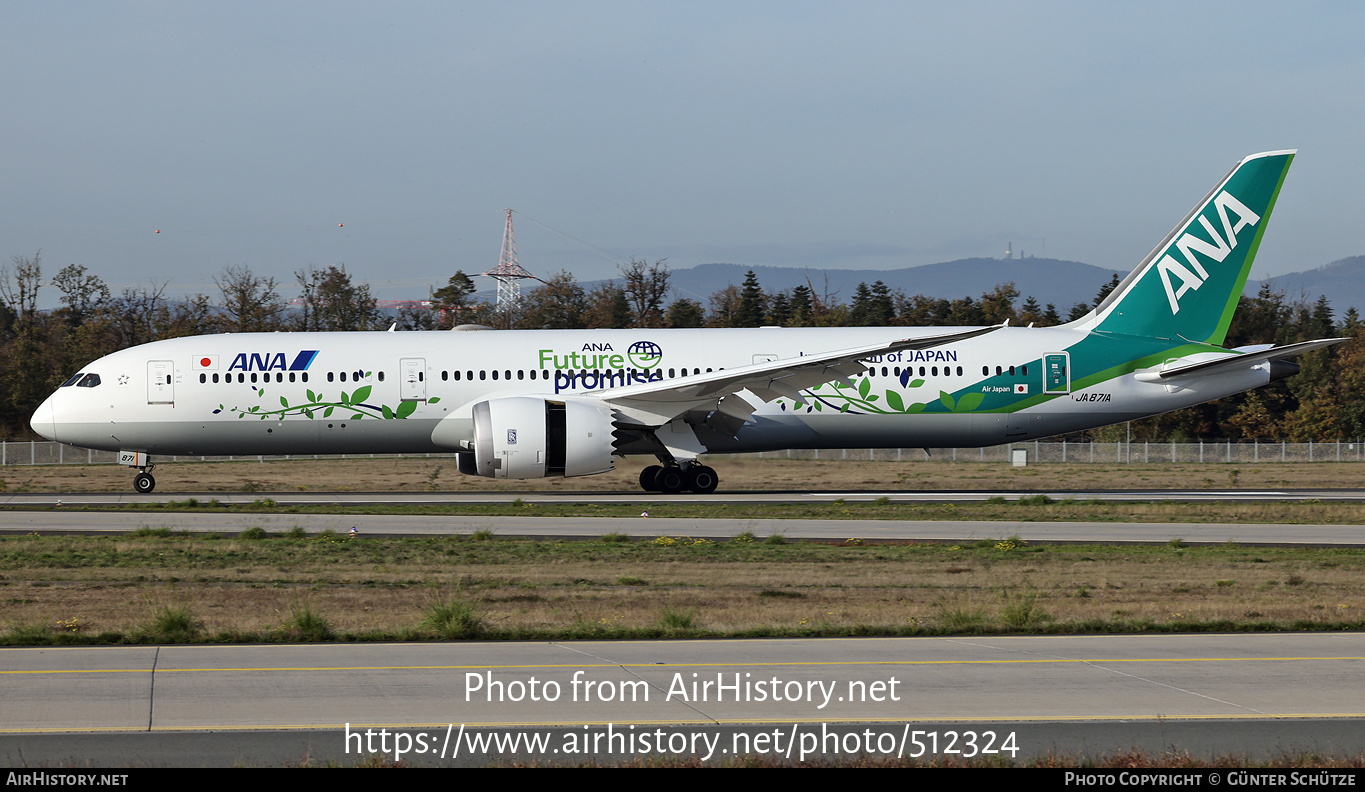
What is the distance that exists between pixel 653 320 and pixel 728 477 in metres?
46.4

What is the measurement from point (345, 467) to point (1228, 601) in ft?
107

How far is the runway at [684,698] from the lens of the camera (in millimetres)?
7586

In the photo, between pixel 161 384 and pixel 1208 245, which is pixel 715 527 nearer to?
pixel 161 384

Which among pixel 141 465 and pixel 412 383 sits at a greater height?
pixel 412 383

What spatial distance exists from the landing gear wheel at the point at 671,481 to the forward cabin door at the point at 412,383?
6058 mm

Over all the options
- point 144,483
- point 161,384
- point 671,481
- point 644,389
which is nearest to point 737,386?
point 644,389

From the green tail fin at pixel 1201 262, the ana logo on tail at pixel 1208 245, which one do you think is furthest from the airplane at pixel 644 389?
the ana logo on tail at pixel 1208 245

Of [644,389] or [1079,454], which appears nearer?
[644,389]

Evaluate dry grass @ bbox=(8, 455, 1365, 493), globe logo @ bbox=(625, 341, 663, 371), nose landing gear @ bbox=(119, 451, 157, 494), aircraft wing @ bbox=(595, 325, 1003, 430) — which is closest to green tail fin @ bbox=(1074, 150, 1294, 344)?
dry grass @ bbox=(8, 455, 1365, 493)

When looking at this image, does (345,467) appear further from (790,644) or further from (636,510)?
(790,644)

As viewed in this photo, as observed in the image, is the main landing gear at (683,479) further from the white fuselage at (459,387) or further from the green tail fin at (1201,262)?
the green tail fin at (1201,262)

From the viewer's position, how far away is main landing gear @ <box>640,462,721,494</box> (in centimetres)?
3030

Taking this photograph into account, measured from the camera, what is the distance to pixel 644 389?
28656 mm

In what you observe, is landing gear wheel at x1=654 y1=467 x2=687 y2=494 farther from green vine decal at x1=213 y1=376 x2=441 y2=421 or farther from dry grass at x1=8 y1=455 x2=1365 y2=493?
green vine decal at x1=213 y1=376 x2=441 y2=421
